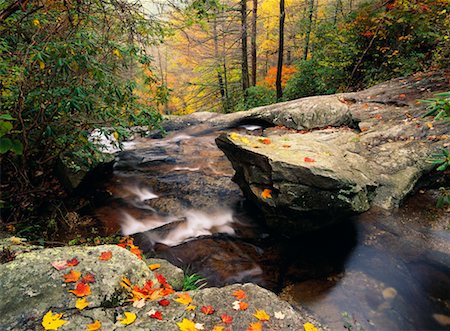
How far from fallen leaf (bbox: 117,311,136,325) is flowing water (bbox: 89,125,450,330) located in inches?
79.2

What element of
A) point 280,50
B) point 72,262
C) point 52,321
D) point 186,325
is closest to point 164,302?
point 186,325

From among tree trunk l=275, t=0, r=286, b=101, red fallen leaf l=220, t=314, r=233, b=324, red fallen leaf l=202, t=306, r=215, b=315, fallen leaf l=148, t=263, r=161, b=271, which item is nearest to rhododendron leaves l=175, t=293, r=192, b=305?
red fallen leaf l=202, t=306, r=215, b=315

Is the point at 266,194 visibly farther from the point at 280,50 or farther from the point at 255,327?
the point at 280,50

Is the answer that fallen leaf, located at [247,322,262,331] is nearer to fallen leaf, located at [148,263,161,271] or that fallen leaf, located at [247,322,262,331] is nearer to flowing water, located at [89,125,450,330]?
flowing water, located at [89,125,450,330]

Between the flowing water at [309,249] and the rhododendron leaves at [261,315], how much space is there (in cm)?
136

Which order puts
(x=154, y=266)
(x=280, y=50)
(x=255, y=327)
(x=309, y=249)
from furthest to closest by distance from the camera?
(x=280, y=50), (x=309, y=249), (x=154, y=266), (x=255, y=327)

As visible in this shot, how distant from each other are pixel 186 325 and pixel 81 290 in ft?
2.88

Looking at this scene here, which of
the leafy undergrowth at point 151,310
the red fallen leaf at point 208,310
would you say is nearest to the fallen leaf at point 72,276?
the leafy undergrowth at point 151,310

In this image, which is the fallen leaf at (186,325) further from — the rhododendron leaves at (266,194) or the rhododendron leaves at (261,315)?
the rhododendron leaves at (266,194)

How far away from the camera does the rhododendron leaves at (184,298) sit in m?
2.35

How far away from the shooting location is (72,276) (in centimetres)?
231

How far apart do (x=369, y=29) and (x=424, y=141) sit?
7.01 meters

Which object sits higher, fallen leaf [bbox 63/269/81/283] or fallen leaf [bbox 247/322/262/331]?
fallen leaf [bbox 63/269/81/283]

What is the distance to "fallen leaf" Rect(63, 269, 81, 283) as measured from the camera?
2.27 meters
